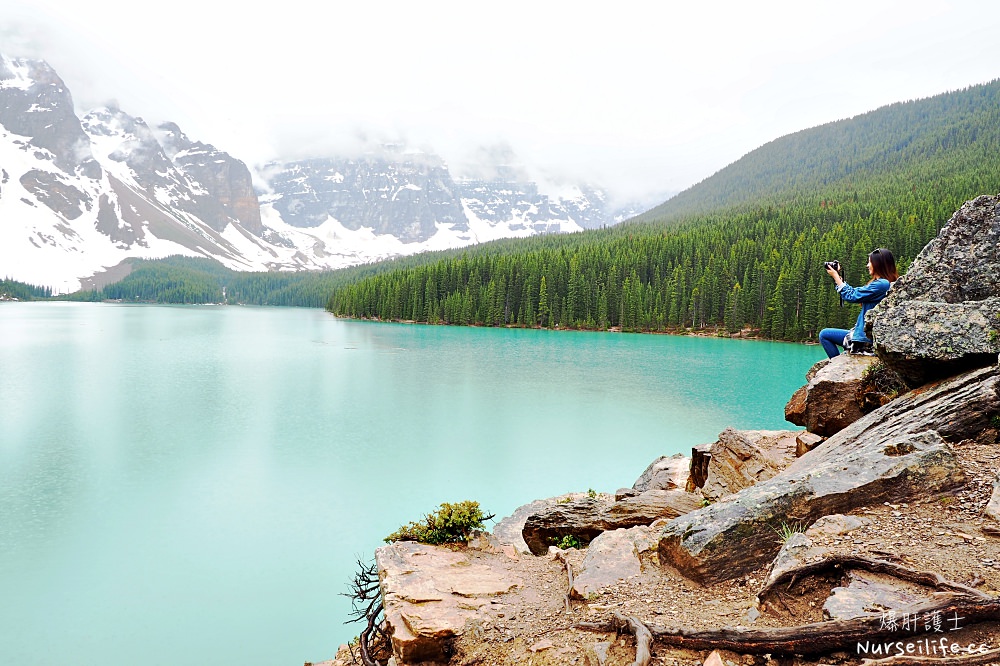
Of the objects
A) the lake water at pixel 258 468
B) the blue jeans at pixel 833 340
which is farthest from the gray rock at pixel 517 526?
the blue jeans at pixel 833 340

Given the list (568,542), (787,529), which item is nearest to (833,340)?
(787,529)

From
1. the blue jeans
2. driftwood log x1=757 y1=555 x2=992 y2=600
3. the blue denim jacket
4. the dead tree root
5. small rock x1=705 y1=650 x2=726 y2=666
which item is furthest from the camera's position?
the blue jeans

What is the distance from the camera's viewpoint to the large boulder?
7.01 metres

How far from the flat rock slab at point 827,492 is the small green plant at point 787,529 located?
0.13 ft

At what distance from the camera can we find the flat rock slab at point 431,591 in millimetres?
5312

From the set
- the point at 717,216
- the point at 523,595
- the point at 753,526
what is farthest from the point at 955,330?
the point at 717,216

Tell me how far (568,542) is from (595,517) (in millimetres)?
660

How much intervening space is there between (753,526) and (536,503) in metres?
5.30

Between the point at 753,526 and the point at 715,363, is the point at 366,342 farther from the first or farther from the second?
the point at 753,526

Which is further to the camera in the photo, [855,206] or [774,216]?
[774,216]

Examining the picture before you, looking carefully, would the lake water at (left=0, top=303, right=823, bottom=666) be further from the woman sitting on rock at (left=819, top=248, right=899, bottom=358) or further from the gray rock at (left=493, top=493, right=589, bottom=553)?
the woman sitting on rock at (left=819, top=248, right=899, bottom=358)

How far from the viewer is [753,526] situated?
5422 mm

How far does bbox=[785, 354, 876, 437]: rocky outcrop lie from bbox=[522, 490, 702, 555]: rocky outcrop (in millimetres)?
3181

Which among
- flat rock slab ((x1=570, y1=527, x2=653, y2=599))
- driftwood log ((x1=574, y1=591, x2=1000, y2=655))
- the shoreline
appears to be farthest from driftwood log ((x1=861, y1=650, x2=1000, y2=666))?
the shoreline
